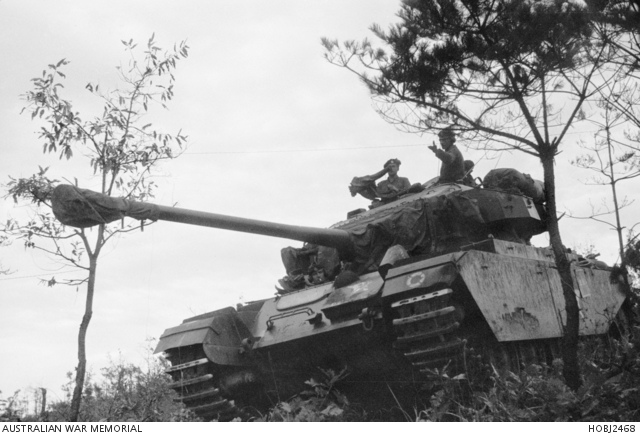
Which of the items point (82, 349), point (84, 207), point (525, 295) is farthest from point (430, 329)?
point (82, 349)

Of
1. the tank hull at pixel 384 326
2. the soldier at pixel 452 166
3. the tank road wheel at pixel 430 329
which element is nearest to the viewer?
the tank road wheel at pixel 430 329

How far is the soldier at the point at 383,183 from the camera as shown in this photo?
32.1 ft

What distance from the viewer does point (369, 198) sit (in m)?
10.0

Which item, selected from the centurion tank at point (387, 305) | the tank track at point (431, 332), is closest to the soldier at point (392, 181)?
the centurion tank at point (387, 305)

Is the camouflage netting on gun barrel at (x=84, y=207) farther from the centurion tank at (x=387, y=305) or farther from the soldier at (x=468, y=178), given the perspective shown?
the soldier at (x=468, y=178)

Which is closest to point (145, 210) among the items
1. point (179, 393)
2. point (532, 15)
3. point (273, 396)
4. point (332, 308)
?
point (332, 308)

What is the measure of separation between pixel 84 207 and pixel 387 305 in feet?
9.34

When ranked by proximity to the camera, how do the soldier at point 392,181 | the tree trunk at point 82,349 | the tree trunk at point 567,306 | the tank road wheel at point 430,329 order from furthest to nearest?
the soldier at point 392,181, the tree trunk at point 82,349, the tree trunk at point 567,306, the tank road wheel at point 430,329

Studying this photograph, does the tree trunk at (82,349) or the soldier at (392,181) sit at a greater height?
the soldier at (392,181)

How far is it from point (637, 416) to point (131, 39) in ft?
20.1

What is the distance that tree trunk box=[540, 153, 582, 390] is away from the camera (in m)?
6.21

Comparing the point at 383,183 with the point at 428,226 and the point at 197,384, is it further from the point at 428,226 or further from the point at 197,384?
the point at 197,384

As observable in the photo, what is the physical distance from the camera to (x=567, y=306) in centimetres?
627
